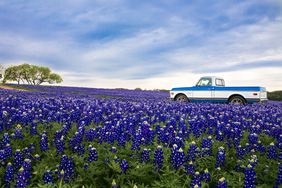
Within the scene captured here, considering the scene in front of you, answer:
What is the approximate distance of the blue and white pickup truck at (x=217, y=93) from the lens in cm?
2025

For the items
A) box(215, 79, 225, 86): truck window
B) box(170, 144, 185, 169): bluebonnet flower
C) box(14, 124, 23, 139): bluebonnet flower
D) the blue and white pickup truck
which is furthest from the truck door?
box(170, 144, 185, 169): bluebonnet flower

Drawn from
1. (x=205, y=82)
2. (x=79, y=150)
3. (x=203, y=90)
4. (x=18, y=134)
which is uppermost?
(x=205, y=82)

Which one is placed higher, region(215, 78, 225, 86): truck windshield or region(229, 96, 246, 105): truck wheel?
region(215, 78, 225, 86): truck windshield

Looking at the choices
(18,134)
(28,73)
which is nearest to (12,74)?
(28,73)

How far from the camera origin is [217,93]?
2125 centimetres

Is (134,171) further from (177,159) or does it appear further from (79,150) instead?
(79,150)

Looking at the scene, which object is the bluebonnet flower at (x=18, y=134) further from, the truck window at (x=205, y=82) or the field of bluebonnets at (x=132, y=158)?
the truck window at (x=205, y=82)

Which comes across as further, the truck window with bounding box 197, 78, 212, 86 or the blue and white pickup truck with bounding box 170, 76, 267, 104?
the truck window with bounding box 197, 78, 212, 86

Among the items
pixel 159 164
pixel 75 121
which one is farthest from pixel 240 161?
pixel 75 121

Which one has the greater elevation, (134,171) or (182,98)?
(182,98)

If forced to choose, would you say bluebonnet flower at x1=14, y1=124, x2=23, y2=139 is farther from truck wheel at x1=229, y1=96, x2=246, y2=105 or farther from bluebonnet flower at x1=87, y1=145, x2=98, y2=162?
truck wheel at x1=229, y1=96, x2=246, y2=105

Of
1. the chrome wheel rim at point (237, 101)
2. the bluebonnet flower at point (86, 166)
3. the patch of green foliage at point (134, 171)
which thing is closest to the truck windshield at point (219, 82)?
the chrome wheel rim at point (237, 101)

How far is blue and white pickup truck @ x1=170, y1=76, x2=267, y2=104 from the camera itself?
20.2m

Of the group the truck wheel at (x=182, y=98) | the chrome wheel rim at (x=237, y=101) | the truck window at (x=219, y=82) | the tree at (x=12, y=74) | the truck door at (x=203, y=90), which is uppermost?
the tree at (x=12, y=74)
